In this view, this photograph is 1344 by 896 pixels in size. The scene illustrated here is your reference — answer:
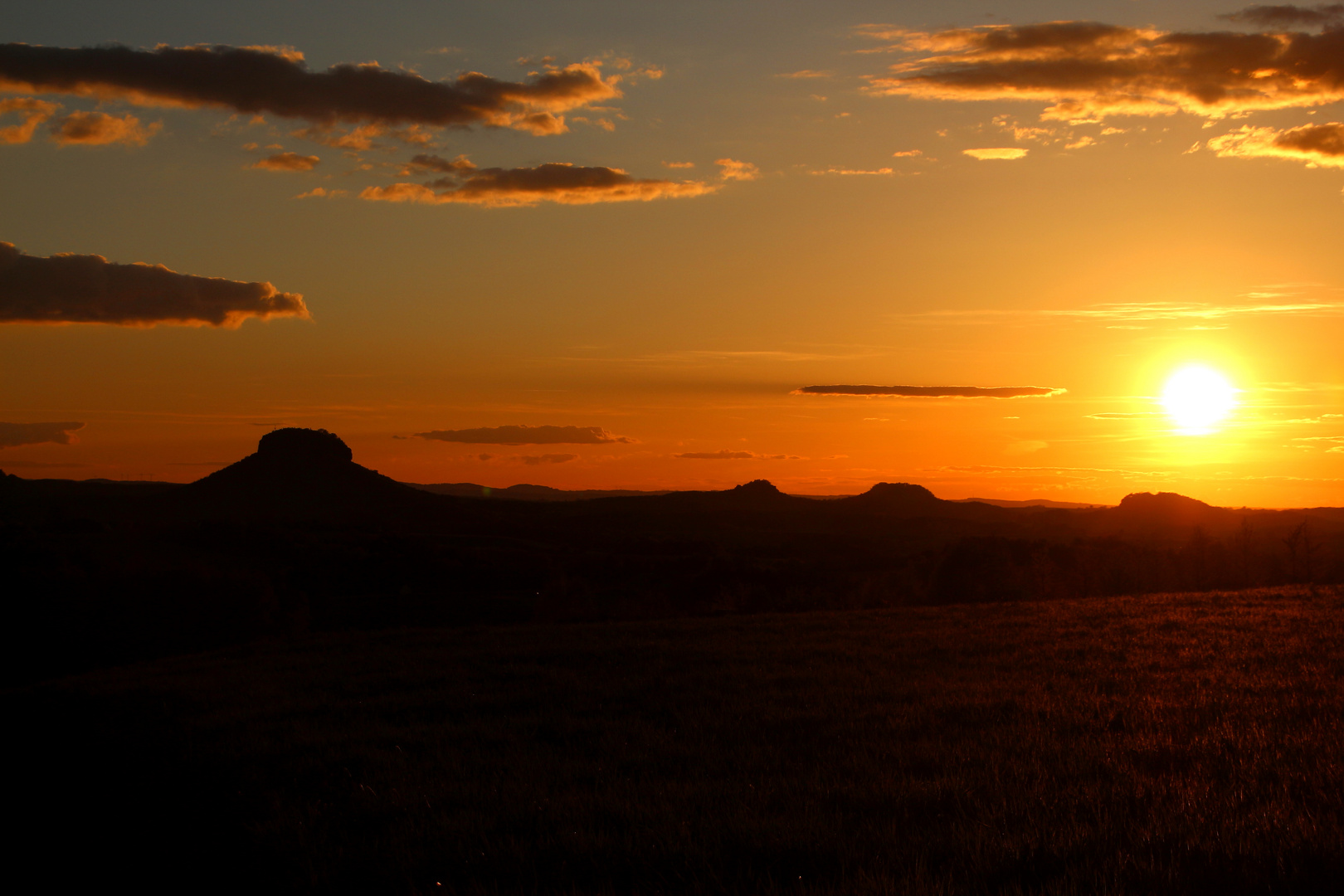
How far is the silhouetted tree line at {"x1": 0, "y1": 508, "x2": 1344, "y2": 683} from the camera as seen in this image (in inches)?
2009

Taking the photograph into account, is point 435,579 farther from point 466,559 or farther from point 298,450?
point 298,450

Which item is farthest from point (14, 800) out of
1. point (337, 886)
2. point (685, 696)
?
point (685, 696)

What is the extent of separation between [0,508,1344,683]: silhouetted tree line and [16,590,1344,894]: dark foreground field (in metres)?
23.4

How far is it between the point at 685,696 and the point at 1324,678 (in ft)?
28.4

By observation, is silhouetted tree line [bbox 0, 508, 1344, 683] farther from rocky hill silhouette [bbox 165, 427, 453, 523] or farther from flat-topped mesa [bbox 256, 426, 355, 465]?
flat-topped mesa [bbox 256, 426, 355, 465]

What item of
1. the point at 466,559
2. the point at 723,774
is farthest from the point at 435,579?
the point at 723,774

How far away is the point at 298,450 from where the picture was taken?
646ft

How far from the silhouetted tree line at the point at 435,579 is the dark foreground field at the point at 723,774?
23.4 metres

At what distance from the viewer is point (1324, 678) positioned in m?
13.4

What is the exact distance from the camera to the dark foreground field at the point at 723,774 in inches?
262

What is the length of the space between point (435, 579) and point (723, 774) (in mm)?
91843

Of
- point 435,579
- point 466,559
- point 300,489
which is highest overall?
point 300,489

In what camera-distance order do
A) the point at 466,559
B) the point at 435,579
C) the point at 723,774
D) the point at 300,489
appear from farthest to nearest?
the point at 300,489
the point at 466,559
the point at 435,579
the point at 723,774

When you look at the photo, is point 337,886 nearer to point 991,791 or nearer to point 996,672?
point 991,791
